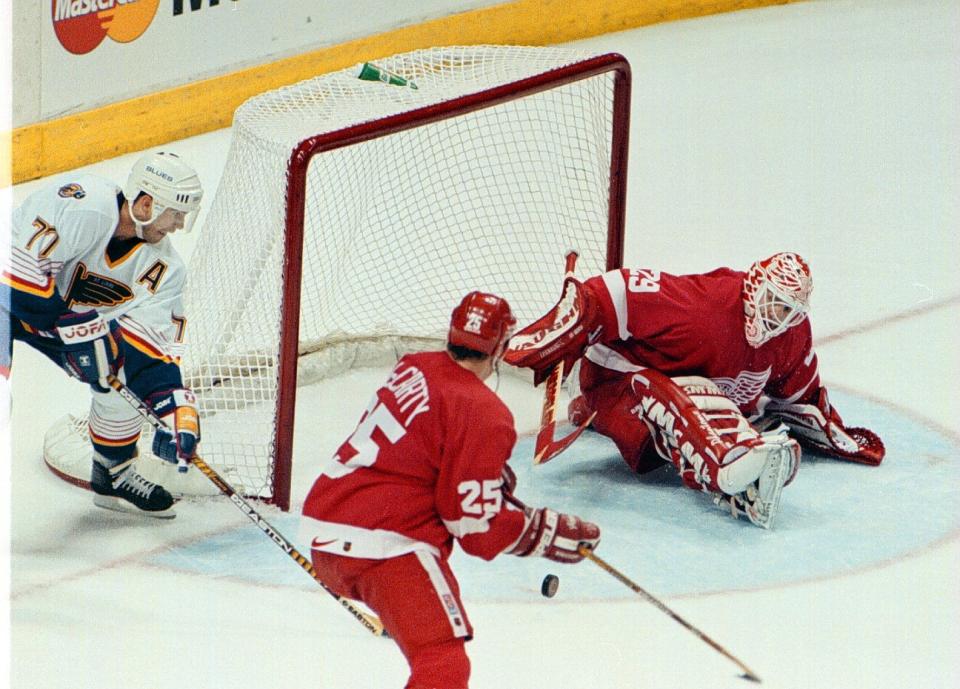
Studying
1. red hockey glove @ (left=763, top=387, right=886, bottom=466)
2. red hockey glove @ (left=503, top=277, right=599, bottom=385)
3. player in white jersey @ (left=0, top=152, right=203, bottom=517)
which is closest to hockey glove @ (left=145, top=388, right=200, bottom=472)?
player in white jersey @ (left=0, top=152, right=203, bottom=517)

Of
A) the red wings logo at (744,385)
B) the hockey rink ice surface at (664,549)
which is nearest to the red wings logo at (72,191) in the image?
the hockey rink ice surface at (664,549)

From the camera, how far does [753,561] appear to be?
391 cm

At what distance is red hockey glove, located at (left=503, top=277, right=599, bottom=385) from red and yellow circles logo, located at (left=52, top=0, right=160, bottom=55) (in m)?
2.27

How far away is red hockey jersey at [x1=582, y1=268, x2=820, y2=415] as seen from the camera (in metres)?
4.13

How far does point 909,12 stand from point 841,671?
14.2ft

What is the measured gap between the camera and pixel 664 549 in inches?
156

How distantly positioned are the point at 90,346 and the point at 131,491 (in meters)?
0.39

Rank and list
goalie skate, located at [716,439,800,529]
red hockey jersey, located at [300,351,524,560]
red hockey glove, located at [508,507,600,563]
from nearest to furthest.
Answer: red hockey jersey, located at [300,351,524,560] → red hockey glove, located at [508,507,600,563] → goalie skate, located at [716,439,800,529]

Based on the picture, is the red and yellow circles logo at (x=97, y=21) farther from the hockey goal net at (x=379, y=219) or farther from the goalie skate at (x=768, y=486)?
the goalie skate at (x=768, y=486)

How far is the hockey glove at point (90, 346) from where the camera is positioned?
3.89 m

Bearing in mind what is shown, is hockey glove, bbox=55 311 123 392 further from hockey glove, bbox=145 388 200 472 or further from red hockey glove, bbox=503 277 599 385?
red hockey glove, bbox=503 277 599 385

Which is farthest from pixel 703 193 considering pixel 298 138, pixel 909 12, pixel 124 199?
pixel 124 199

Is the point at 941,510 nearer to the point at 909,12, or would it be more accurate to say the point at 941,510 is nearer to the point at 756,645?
the point at 756,645

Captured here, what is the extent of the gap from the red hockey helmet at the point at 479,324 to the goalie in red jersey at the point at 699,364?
1.18m
